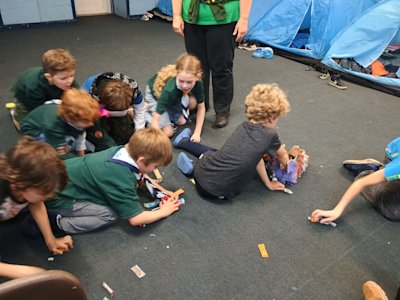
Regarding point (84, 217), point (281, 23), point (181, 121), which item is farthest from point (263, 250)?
point (281, 23)

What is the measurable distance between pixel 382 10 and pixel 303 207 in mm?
2441

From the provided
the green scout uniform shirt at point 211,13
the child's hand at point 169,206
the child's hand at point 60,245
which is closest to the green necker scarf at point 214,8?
the green scout uniform shirt at point 211,13

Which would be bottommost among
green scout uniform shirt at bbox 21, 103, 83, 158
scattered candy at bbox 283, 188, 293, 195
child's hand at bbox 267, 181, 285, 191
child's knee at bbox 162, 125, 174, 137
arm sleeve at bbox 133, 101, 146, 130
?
scattered candy at bbox 283, 188, 293, 195

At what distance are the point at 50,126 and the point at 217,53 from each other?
112 cm

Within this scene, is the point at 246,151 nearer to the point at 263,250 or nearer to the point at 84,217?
the point at 263,250

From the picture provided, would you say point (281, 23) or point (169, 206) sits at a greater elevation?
point (281, 23)

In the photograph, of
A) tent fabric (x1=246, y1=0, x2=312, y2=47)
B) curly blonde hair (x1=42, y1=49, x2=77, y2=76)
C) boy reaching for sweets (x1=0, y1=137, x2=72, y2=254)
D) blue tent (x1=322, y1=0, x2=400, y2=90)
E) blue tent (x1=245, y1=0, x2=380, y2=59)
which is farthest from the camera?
tent fabric (x1=246, y1=0, x2=312, y2=47)

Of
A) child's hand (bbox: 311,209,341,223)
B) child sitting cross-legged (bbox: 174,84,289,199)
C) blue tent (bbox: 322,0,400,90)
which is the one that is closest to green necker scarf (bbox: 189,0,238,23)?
child sitting cross-legged (bbox: 174,84,289,199)

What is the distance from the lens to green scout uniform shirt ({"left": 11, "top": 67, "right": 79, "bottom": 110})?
188cm

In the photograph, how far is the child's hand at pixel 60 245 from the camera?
1370 millimetres

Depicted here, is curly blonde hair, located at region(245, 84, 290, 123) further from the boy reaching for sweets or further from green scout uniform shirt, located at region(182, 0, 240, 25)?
the boy reaching for sweets

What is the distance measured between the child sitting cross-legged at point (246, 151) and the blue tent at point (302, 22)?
2194 millimetres

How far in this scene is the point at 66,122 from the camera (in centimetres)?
160

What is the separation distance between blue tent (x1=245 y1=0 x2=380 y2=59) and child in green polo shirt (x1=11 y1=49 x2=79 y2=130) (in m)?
2.59
